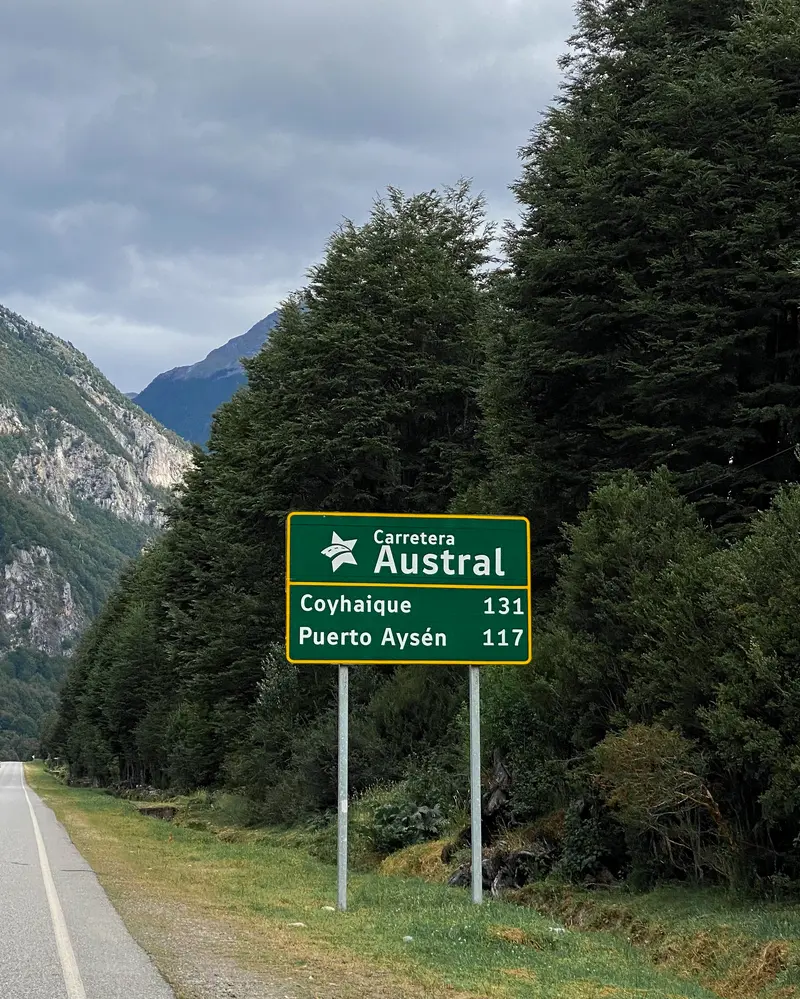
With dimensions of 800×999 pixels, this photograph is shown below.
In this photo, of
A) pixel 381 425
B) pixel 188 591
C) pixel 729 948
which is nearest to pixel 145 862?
pixel 729 948

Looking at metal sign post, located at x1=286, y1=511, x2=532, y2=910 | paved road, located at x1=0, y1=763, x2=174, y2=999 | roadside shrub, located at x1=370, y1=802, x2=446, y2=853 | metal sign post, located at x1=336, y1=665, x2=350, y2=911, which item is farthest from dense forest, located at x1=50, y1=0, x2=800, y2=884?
paved road, located at x1=0, y1=763, x2=174, y2=999

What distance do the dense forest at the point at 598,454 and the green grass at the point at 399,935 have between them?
254cm

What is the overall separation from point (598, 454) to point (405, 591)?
11.9 metres

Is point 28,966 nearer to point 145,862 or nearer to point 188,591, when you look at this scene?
point 145,862

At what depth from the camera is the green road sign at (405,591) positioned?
15.4 metres

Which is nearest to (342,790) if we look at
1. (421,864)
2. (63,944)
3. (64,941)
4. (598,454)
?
(64,941)

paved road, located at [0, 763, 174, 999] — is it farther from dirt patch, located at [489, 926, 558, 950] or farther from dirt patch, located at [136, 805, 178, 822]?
dirt patch, located at [136, 805, 178, 822]

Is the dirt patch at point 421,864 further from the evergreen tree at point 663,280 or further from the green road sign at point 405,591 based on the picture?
the evergreen tree at point 663,280

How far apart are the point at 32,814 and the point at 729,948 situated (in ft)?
112

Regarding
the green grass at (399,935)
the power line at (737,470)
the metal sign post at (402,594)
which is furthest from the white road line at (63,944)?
the power line at (737,470)

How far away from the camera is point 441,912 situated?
13961 millimetres

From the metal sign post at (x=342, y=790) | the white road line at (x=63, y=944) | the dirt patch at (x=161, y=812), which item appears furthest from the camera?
the dirt patch at (x=161, y=812)

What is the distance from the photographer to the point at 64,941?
11414mm

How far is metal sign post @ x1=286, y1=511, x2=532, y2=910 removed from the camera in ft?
50.5
